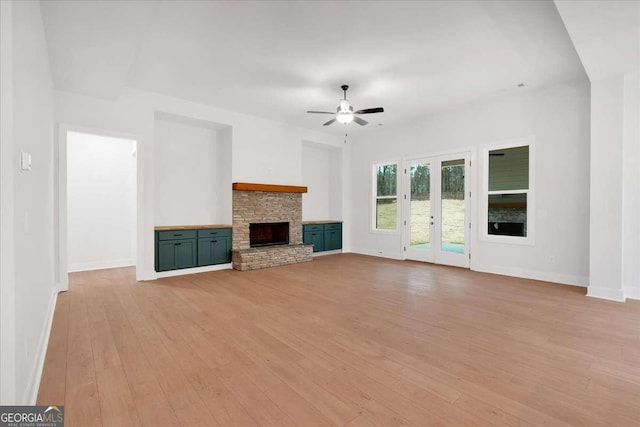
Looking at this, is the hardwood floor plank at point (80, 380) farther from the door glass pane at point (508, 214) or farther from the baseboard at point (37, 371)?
the door glass pane at point (508, 214)

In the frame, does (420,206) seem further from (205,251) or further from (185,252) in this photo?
(185,252)

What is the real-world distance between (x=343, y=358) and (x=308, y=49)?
11.7 ft

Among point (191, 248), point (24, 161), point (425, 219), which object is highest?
point (24, 161)

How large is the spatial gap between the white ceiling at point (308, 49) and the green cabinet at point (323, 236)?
3423 millimetres

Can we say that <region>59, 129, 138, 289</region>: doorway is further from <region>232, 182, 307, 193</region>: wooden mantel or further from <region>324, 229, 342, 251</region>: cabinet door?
<region>324, 229, 342, 251</region>: cabinet door

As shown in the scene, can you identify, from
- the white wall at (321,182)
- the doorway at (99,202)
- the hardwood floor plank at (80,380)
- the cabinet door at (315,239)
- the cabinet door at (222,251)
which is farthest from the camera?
the white wall at (321,182)

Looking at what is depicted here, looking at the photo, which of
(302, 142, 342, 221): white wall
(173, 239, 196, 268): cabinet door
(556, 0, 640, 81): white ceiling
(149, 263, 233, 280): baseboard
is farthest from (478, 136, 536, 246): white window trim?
(173, 239, 196, 268): cabinet door

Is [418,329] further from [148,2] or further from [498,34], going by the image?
[148,2]

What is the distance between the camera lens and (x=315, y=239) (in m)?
7.94

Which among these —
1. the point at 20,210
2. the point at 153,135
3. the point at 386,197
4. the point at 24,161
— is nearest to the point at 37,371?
the point at 20,210

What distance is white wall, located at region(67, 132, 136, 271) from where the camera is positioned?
600cm

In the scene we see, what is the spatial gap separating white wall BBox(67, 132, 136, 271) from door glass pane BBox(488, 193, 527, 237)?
23.0 ft

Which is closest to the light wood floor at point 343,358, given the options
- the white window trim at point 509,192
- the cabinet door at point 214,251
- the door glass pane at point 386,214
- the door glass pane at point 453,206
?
the white window trim at point 509,192

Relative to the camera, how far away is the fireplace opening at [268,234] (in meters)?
6.95
